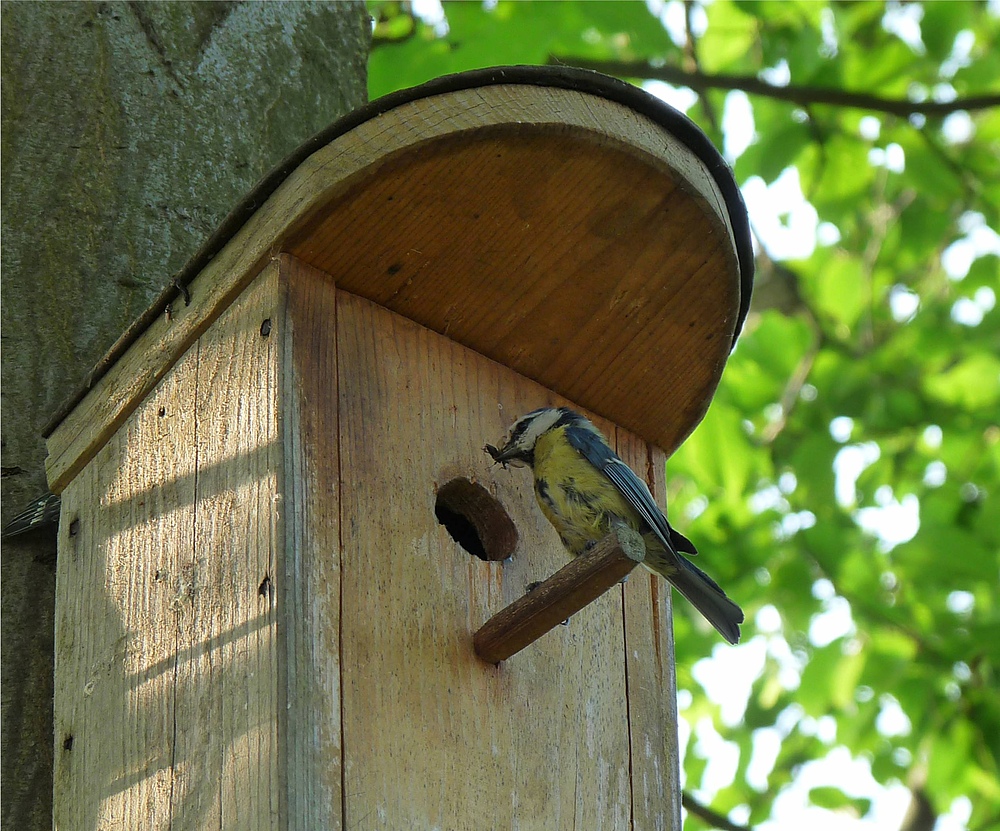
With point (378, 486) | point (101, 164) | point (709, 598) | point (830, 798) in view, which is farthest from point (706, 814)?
point (830, 798)

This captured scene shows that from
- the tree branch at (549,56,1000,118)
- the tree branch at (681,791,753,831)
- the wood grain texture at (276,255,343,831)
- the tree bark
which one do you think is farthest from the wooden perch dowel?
the tree branch at (549,56,1000,118)

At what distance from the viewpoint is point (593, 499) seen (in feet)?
6.85

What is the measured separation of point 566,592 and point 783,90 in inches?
96.2

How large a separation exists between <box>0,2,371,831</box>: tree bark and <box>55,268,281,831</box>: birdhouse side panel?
0.17 m

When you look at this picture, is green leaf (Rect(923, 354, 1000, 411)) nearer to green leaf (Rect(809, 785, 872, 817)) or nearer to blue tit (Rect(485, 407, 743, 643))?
green leaf (Rect(809, 785, 872, 817))

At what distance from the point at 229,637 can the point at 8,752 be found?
55cm

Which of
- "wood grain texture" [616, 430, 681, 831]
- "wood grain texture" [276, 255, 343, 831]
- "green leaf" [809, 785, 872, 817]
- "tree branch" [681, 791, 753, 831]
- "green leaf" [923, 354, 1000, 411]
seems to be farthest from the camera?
"green leaf" [809, 785, 872, 817]

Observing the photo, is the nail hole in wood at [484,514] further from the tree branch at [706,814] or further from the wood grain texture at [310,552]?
the tree branch at [706,814]

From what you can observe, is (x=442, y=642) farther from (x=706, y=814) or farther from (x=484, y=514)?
(x=706, y=814)

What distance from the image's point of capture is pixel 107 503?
1.92 meters

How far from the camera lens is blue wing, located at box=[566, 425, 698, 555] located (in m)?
2.07

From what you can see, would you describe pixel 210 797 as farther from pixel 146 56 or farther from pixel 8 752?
pixel 146 56

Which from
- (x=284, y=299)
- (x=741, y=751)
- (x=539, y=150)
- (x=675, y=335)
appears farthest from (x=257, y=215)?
(x=741, y=751)

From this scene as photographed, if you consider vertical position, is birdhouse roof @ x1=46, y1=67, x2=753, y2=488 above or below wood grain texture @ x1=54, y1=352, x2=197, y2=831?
above
